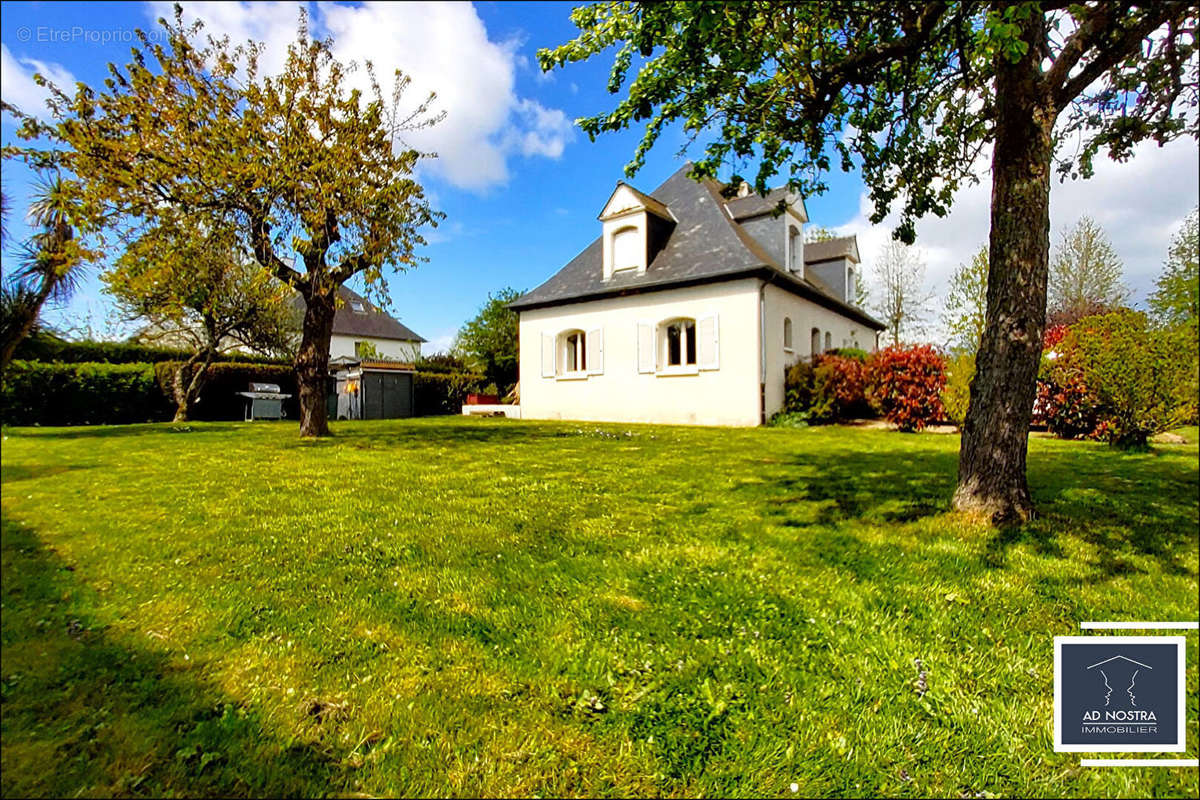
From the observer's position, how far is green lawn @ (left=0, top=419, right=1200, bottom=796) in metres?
0.96

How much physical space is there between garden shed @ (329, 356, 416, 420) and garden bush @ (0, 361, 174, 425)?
55.8 feet

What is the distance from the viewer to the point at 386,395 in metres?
18.3

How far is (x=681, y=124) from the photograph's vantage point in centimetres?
419

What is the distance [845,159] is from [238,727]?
577cm

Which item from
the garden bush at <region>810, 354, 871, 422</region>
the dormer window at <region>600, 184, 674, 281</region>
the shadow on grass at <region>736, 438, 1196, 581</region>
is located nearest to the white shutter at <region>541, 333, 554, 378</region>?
the dormer window at <region>600, 184, 674, 281</region>

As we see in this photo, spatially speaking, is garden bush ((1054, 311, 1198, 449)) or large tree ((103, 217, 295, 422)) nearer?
large tree ((103, 217, 295, 422))

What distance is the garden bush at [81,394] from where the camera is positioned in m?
0.80

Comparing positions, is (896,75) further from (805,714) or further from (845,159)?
(805,714)

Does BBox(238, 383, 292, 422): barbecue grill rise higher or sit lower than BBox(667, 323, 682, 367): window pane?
lower

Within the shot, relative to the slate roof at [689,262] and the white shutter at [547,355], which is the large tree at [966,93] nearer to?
the slate roof at [689,262]

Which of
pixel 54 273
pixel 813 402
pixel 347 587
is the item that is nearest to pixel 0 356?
pixel 54 273

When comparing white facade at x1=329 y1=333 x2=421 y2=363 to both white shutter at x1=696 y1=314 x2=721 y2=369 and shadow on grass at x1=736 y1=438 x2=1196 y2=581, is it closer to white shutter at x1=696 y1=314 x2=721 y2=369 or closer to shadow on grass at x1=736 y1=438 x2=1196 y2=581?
white shutter at x1=696 y1=314 x2=721 y2=369

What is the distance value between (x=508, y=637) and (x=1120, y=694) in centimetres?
229

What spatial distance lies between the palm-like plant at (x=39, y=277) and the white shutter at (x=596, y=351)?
14595 millimetres
